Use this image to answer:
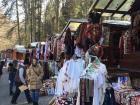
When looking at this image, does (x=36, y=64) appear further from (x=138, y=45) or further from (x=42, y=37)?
(x=42, y=37)

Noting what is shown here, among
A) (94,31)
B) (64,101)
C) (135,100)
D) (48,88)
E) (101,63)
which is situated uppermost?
(94,31)

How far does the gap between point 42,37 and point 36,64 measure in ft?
98.2

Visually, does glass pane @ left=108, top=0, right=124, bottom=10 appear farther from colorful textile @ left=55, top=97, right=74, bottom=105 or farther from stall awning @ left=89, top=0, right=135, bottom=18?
colorful textile @ left=55, top=97, right=74, bottom=105

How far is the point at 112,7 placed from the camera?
11594 mm

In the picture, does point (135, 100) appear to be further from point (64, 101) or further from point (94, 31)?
point (64, 101)

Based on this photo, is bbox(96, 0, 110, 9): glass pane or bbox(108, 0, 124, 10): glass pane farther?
bbox(108, 0, 124, 10): glass pane

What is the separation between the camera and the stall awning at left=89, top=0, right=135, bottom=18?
436 inches

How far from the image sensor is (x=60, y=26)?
4047 cm

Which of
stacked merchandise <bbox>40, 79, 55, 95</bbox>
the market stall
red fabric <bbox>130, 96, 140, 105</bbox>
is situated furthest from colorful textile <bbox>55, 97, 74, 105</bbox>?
stacked merchandise <bbox>40, 79, 55, 95</bbox>

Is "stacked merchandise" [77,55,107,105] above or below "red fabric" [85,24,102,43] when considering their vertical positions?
below

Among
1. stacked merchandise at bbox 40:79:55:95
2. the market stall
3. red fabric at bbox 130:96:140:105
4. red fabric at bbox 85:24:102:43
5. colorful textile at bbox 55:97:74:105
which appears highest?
red fabric at bbox 85:24:102:43

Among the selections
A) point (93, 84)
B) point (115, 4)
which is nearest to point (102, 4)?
point (115, 4)

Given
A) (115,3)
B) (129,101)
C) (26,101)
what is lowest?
(26,101)

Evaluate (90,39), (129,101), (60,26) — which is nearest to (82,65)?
(90,39)
